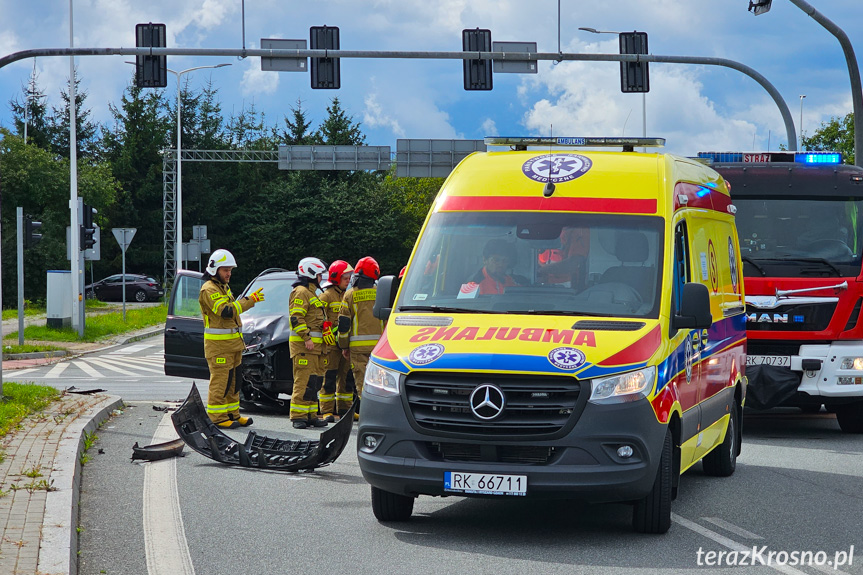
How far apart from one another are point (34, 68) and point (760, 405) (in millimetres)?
81068

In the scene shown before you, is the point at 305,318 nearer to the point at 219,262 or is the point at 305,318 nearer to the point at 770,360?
the point at 219,262

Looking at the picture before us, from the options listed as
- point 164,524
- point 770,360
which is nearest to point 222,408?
point 164,524

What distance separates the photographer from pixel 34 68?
277 feet

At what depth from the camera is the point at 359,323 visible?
41.7 feet

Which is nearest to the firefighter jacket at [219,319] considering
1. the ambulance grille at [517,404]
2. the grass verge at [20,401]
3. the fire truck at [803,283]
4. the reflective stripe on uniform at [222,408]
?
the reflective stripe on uniform at [222,408]

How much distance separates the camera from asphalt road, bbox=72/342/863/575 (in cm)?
641

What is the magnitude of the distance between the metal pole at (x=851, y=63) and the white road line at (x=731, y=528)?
11073 mm

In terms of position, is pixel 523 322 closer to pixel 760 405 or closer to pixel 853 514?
pixel 853 514

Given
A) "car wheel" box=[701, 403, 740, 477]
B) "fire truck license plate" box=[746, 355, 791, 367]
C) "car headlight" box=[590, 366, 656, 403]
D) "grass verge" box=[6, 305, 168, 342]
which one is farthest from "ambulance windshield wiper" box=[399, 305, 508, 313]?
"grass verge" box=[6, 305, 168, 342]

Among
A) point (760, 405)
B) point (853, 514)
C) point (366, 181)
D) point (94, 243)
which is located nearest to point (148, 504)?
point (853, 514)

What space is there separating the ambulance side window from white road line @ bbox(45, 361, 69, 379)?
13525mm

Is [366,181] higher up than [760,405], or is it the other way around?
[366,181]

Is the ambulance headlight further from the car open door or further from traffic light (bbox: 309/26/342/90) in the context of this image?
traffic light (bbox: 309/26/342/90)

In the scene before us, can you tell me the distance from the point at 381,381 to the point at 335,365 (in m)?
6.20
